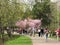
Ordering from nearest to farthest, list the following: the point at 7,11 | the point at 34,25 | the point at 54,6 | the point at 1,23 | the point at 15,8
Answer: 1. the point at 7,11
2. the point at 1,23
3. the point at 15,8
4. the point at 54,6
5. the point at 34,25

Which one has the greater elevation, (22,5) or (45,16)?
(22,5)

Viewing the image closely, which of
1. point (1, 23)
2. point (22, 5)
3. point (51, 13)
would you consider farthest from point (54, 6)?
point (1, 23)

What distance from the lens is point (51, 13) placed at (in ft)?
253

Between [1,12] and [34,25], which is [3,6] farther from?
[34,25]

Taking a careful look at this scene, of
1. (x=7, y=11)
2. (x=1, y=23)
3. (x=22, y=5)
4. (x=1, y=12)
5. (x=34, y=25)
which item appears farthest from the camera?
(x=34, y=25)

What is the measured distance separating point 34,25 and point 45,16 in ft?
21.9

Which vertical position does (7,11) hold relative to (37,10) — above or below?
above

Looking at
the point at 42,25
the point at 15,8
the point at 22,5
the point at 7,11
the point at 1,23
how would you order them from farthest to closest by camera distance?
the point at 42,25
the point at 22,5
the point at 15,8
the point at 1,23
the point at 7,11

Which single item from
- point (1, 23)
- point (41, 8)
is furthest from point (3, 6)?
point (41, 8)

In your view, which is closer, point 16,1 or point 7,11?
point 7,11

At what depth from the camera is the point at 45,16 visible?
80.8 metres

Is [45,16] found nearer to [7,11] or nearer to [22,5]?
[22,5]

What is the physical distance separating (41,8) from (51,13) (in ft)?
18.8

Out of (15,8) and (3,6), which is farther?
(15,8)
